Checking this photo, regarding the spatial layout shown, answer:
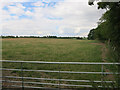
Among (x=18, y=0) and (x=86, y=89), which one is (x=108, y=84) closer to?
(x=86, y=89)

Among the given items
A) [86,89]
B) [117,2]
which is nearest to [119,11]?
[117,2]

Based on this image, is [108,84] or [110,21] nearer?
[108,84]

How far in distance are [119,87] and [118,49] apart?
23 centimetres

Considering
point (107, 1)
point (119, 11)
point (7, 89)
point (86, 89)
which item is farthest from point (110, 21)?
point (7, 89)

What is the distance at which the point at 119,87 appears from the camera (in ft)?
2.31

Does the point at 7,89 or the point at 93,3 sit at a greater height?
the point at 93,3

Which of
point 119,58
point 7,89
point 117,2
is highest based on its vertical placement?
point 117,2

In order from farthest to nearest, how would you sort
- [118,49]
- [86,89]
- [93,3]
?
[93,3] < [86,89] < [118,49]

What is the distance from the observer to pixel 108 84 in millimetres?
778

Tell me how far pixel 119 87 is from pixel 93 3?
5270 mm

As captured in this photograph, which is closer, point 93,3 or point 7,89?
point 7,89

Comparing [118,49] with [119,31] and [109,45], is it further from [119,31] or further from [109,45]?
[119,31]

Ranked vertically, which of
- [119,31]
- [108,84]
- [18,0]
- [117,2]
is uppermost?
[117,2]

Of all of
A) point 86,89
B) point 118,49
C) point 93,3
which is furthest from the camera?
point 93,3
